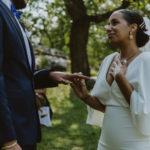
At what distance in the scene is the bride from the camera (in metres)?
2.31

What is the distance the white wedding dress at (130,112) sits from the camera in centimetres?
228

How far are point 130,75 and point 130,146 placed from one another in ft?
2.20

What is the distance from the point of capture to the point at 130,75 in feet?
7.93

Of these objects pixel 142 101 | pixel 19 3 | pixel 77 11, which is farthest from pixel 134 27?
pixel 77 11

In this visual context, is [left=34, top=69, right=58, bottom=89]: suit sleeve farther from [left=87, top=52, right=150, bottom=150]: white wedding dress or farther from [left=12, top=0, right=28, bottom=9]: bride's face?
[left=12, top=0, right=28, bottom=9]: bride's face

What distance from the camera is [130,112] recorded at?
2441 millimetres

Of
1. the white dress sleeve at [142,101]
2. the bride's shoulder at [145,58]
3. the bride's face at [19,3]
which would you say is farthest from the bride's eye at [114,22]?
the bride's face at [19,3]

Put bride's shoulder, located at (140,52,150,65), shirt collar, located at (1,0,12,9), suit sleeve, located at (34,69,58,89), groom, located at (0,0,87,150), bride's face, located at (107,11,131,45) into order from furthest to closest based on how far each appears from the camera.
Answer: bride's face, located at (107,11,131,45) < suit sleeve, located at (34,69,58,89) < bride's shoulder, located at (140,52,150,65) < shirt collar, located at (1,0,12,9) < groom, located at (0,0,87,150)

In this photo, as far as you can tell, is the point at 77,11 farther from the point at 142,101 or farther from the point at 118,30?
the point at 142,101

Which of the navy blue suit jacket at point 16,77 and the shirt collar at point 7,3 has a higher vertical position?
the shirt collar at point 7,3

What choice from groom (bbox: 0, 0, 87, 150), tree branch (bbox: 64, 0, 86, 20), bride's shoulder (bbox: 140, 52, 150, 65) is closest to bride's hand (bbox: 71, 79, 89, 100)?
bride's shoulder (bbox: 140, 52, 150, 65)

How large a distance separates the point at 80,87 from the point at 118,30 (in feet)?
2.46

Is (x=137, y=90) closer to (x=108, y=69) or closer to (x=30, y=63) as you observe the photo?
(x=108, y=69)

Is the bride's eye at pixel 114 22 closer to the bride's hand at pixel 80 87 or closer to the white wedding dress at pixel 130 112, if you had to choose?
the white wedding dress at pixel 130 112
